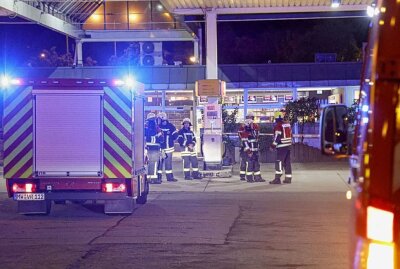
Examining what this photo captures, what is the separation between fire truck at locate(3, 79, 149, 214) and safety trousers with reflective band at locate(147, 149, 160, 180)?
21.5 feet

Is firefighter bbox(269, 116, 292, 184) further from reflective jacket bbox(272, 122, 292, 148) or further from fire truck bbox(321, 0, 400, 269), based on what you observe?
fire truck bbox(321, 0, 400, 269)

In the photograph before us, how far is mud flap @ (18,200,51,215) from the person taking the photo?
13.9 m

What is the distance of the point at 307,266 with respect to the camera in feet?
30.5

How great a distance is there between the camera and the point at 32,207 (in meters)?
13.9

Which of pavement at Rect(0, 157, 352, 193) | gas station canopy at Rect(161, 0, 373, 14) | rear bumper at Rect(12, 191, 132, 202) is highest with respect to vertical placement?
gas station canopy at Rect(161, 0, 373, 14)

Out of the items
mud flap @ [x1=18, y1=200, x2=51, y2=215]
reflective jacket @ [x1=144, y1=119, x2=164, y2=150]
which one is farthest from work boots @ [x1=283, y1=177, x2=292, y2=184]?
mud flap @ [x1=18, y1=200, x2=51, y2=215]

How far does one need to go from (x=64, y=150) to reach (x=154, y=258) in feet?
15.2

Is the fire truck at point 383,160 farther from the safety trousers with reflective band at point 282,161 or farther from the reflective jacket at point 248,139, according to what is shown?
the reflective jacket at point 248,139

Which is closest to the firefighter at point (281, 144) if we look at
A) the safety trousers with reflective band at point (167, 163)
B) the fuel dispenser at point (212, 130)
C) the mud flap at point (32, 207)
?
the fuel dispenser at point (212, 130)

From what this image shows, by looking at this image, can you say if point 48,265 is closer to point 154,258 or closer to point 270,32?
point 154,258

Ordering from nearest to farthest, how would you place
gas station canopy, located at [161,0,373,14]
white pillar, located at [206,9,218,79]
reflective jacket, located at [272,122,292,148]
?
reflective jacket, located at [272,122,292,148] → gas station canopy, located at [161,0,373,14] → white pillar, located at [206,9,218,79]

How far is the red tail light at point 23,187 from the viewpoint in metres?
13.7

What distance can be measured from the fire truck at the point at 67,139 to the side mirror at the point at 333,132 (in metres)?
8.76

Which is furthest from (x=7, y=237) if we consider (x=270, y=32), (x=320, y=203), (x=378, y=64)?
(x=270, y=32)
